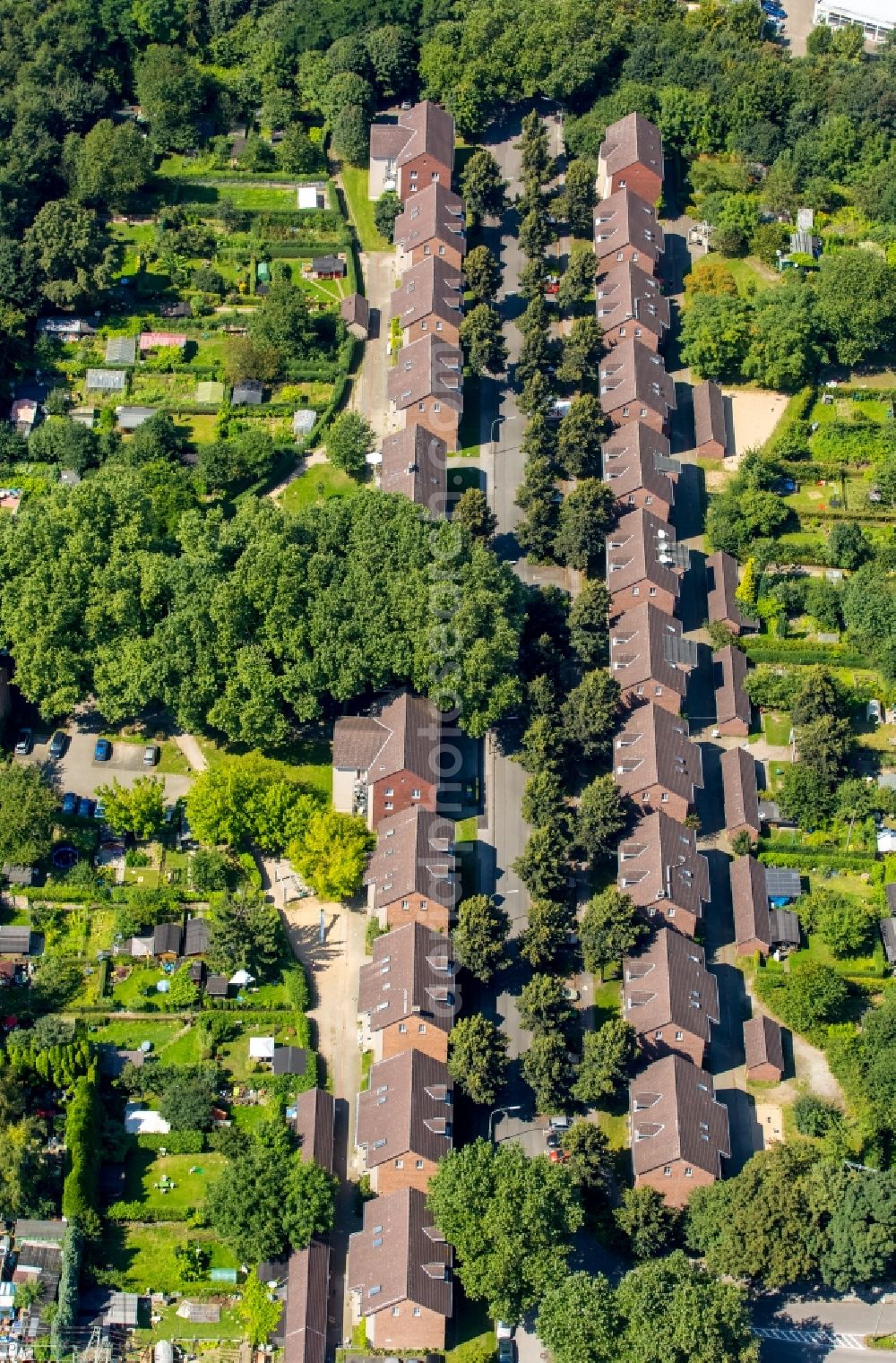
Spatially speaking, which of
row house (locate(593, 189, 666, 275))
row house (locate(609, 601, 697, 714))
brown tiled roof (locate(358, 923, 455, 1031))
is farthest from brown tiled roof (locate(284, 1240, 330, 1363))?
row house (locate(593, 189, 666, 275))

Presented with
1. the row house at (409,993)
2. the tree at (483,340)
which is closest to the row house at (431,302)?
the tree at (483,340)

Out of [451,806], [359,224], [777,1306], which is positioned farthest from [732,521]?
[777,1306]

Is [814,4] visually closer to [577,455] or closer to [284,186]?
[284,186]

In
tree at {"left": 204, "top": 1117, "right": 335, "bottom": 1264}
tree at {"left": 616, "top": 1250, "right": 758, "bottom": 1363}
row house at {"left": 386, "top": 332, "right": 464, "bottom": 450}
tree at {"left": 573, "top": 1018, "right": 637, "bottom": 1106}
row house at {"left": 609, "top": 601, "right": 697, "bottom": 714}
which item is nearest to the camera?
A: tree at {"left": 616, "top": 1250, "right": 758, "bottom": 1363}

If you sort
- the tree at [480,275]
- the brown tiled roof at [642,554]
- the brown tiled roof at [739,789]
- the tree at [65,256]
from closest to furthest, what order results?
the brown tiled roof at [739,789] < the brown tiled roof at [642,554] < the tree at [65,256] < the tree at [480,275]

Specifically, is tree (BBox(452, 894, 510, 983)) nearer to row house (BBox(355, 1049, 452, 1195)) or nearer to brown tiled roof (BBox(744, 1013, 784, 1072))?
row house (BBox(355, 1049, 452, 1195))

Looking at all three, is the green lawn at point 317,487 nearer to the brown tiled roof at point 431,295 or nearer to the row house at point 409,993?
the brown tiled roof at point 431,295

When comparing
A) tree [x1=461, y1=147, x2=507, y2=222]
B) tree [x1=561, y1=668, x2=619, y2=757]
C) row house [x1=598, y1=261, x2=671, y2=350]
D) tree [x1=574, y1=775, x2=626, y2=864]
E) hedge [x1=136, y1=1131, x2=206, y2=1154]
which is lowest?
hedge [x1=136, y1=1131, x2=206, y2=1154]

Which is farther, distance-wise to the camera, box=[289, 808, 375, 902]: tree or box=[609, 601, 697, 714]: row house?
box=[609, 601, 697, 714]: row house
